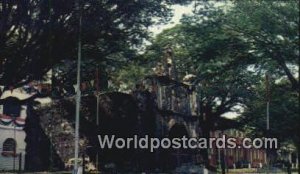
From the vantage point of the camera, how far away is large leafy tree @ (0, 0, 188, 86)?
805 inches

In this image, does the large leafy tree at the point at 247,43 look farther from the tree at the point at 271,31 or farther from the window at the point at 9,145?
the window at the point at 9,145

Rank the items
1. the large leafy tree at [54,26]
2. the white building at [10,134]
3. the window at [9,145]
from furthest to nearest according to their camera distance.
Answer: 1. the window at [9,145]
2. the white building at [10,134]
3. the large leafy tree at [54,26]

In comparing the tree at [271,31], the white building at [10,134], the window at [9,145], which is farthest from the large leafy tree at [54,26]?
the window at [9,145]

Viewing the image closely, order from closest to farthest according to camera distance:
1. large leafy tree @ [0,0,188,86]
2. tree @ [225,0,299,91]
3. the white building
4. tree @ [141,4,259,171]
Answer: large leafy tree @ [0,0,188,86]
tree @ [225,0,299,91]
tree @ [141,4,259,171]
the white building

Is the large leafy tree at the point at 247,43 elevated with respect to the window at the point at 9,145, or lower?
elevated

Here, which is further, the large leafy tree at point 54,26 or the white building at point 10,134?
the white building at point 10,134

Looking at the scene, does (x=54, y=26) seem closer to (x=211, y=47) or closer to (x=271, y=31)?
(x=211, y=47)

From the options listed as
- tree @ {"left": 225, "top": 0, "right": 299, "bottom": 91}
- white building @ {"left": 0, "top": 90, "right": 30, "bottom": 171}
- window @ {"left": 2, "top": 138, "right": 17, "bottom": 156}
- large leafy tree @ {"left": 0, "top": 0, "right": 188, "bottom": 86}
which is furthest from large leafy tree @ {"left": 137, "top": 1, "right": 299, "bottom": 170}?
window @ {"left": 2, "top": 138, "right": 17, "bottom": 156}

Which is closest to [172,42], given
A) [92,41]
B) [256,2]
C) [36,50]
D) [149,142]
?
[149,142]

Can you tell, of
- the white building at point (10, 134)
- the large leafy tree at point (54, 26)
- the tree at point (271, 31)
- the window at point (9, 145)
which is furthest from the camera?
the window at point (9, 145)

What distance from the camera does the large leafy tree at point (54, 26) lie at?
20438 millimetres

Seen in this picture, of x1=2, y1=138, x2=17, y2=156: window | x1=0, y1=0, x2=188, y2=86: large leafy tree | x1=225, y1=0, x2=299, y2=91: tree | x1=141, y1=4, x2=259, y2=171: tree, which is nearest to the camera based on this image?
x1=0, y1=0, x2=188, y2=86: large leafy tree

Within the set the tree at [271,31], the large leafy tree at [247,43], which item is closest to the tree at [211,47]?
the large leafy tree at [247,43]

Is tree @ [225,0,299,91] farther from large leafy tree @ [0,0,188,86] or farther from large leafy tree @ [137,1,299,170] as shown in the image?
large leafy tree @ [0,0,188,86]
